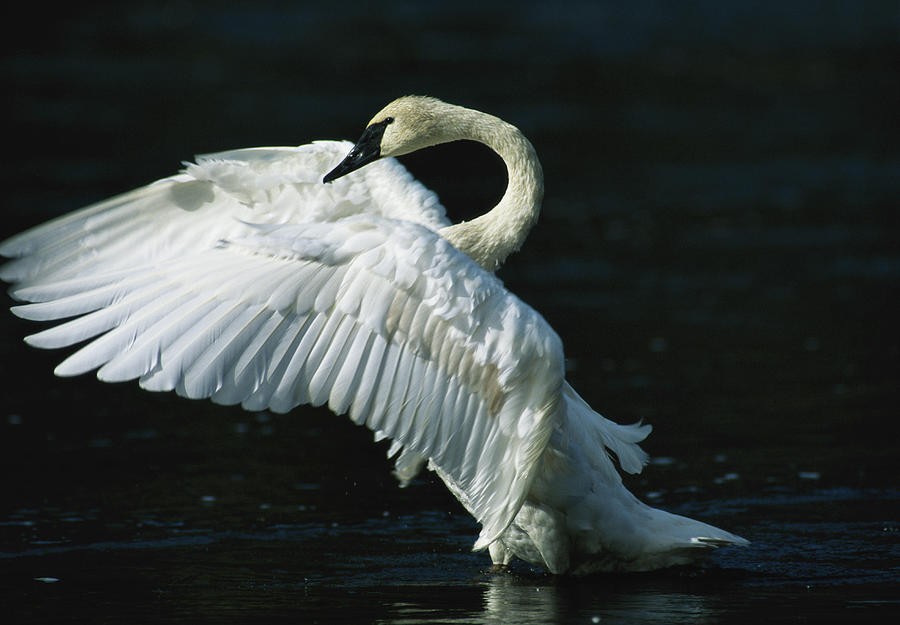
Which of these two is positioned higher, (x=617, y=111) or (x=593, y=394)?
(x=617, y=111)

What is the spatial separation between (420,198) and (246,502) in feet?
6.71

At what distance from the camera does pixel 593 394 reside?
1145cm

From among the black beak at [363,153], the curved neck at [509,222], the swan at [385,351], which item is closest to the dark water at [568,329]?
the swan at [385,351]

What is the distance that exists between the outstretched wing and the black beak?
1.23 m

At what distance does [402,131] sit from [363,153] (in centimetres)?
25

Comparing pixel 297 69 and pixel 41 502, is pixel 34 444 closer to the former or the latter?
pixel 41 502

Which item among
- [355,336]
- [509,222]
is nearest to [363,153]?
[509,222]

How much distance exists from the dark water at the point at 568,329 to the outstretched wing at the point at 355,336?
0.82 m

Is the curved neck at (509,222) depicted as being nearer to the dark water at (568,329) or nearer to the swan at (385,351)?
the swan at (385,351)

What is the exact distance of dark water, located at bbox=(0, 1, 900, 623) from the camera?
7840mm

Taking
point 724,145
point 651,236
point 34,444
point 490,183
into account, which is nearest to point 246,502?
point 34,444

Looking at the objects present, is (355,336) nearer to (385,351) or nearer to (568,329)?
(385,351)

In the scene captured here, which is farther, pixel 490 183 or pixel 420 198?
pixel 490 183

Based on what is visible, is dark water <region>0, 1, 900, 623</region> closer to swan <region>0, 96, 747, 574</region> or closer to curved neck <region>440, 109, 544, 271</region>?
swan <region>0, 96, 747, 574</region>
